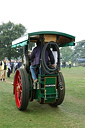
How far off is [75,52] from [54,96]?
191ft

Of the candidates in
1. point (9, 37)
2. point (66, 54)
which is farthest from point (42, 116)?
point (66, 54)

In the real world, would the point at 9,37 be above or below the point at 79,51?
above

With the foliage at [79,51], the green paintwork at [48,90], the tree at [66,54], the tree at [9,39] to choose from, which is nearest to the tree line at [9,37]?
the tree at [9,39]

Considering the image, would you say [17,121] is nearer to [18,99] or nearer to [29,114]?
[29,114]

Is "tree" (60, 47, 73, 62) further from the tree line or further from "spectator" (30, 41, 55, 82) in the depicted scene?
"spectator" (30, 41, 55, 82)

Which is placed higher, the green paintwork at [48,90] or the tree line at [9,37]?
the tree line at [9,37]

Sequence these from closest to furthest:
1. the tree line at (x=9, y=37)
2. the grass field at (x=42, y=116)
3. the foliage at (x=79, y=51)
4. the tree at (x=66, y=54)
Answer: the grass field at (x=42, y=116), the tree line at (x=9, y=37), the foliage at (x=79, y=51), the tree at (x=66, y=54)

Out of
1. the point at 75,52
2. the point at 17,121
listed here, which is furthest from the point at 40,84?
the point at 75,52

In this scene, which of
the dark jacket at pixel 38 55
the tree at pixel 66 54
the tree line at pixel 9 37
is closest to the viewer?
the dark jacket at pixel 38 55

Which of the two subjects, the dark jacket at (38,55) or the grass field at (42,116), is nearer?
the grass field at (42,116)

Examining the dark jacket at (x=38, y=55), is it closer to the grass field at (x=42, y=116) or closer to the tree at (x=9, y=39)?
the grass field at (x=42, y=116)

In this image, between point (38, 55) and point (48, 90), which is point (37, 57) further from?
point (48, 90)

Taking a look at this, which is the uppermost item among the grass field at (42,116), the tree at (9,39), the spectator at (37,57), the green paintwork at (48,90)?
the tree at (9,39)

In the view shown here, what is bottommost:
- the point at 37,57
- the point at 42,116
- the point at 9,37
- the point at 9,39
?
the point at 42,116
